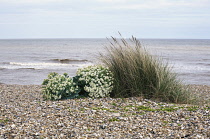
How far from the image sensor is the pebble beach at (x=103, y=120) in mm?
4297

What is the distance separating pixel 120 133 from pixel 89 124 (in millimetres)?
715

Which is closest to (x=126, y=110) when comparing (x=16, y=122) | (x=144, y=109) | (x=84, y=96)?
(x=144, y=109)

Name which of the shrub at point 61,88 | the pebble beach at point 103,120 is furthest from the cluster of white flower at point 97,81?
the pebble beach at point 103,120

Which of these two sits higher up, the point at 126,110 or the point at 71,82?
the point at 71,82

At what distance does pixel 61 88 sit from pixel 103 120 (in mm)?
2264

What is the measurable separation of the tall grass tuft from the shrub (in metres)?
1.14

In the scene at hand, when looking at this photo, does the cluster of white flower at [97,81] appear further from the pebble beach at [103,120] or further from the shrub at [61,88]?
the pebble beach at [103,120]

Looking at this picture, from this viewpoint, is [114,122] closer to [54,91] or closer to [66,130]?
[66,130]

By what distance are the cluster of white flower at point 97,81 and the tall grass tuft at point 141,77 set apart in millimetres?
335

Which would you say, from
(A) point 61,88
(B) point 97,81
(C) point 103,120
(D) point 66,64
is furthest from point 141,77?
(D) point 66,64

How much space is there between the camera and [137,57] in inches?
289

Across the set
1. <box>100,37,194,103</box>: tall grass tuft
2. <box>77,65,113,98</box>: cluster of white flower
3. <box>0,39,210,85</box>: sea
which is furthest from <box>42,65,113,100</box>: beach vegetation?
<box>0,39,210,85</box>: sea

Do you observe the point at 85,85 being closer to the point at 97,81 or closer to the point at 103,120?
the point at 97,81

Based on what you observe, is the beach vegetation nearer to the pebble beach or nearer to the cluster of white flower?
the cluster of white flower
